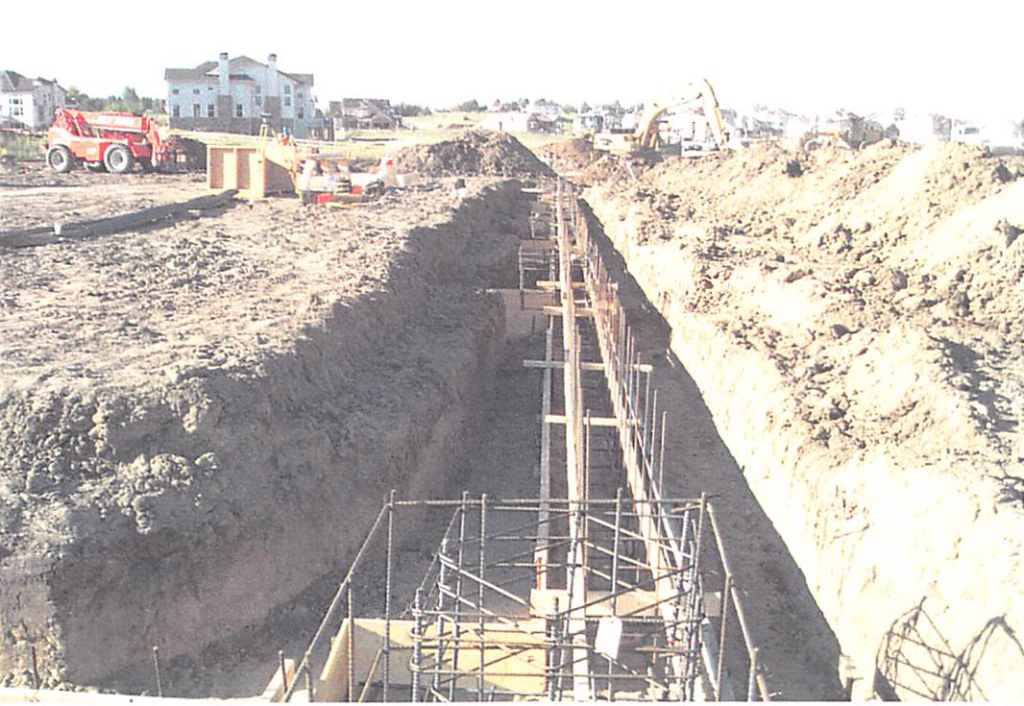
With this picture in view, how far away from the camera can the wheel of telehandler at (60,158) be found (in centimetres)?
2666

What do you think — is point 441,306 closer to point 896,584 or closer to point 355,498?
point 355,498

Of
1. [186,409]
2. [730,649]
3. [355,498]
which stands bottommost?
[730,649]

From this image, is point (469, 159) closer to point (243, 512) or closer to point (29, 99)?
point (243, 512)

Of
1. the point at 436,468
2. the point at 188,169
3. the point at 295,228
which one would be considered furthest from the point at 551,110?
the point at 436,468

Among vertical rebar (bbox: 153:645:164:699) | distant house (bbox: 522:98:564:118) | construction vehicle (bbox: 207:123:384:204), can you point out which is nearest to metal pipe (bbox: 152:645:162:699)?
vertical rebar (bbox: 153:645:164:699)

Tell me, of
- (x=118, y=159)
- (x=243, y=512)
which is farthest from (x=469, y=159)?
(x=243, y=512)

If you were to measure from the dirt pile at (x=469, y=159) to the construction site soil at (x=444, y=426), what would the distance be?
17.0 m

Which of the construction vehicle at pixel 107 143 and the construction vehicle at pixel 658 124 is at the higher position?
the construction vehicle at pixel 658 124

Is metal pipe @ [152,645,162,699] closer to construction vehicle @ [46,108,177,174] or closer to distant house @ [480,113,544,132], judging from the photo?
construction vehicle @ [46,108,177,174]

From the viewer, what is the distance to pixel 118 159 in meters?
26.7

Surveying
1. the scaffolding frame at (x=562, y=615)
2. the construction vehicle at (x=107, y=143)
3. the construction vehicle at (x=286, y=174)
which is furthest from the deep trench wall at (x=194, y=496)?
the construction vehicle at (x=107, y=143)

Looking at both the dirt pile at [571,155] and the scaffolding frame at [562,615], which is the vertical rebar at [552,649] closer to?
the scaffolding frame at [562,615]

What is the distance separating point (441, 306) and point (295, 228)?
15.0 feet

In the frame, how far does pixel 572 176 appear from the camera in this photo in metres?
35.1
